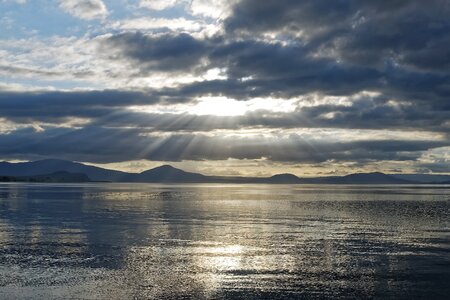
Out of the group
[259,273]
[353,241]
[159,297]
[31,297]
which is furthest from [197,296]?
[353,241]

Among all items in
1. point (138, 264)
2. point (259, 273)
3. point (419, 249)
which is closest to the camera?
point (259, 273)

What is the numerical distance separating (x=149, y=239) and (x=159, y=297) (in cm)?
2051

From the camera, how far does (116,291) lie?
25406 millimetres

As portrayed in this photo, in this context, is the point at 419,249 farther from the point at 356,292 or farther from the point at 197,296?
the point at 197,296

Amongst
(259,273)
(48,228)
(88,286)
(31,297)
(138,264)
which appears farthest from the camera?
(48,228)

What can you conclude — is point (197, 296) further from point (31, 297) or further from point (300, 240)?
point (300, 240)

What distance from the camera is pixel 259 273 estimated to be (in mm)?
29625

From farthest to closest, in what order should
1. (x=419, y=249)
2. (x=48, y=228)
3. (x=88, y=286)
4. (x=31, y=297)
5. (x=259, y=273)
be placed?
1. (x=48, y=228)
2. (x=419, y=249)
3. (x=259, y=273)
4. (x=88, y=286)
5. (x=31, y=297)

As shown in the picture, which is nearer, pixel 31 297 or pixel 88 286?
pixel 31 297

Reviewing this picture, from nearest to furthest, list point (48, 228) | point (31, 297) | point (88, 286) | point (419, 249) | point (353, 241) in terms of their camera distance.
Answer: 1. point (31, 297)
2. point (88, 286)
3. point (419, 249)
4. point (353, 241)
5. point (48, 228)

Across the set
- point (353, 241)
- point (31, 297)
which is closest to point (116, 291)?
point (31, 297)

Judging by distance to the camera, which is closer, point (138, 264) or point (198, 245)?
point (138, 264)

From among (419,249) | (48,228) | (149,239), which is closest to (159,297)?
(149,239)

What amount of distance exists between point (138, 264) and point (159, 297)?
28.2 ft
